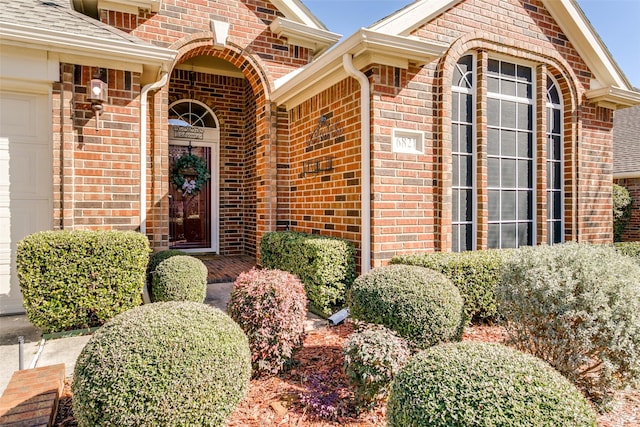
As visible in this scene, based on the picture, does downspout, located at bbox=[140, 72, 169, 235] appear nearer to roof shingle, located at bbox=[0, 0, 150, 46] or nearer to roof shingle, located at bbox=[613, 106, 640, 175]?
roof shingle, located at bbox=[0, 0, 150, 46]

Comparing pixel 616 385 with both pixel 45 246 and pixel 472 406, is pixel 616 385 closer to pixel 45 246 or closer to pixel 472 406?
pixel 472 406

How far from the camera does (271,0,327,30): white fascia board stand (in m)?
7.21

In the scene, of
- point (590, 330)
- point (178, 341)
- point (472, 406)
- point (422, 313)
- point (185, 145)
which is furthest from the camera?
point (185, 145)

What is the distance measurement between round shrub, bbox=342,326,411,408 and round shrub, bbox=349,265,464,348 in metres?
0.46

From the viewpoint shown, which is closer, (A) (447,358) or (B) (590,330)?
(A) (447,358)

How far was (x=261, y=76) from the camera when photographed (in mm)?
7066

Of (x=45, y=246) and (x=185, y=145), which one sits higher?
(x=185, y=145)

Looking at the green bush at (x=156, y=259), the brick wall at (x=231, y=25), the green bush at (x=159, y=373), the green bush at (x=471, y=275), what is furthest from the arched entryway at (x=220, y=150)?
the green bush at (x=159, y=373)

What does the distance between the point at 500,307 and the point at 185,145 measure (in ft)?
24.8

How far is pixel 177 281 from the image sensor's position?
4844mm

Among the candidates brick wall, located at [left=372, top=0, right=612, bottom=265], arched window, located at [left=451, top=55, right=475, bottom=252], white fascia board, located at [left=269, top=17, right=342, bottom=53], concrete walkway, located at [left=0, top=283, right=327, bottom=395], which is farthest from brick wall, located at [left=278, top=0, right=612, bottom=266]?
concrete walkway, located at [left=0, top=283, right=327, bottom=395]

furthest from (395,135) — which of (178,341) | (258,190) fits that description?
(178,341)

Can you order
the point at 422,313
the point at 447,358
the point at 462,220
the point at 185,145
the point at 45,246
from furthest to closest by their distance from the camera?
the point at 185,145
the point at 462,220
the point at 45,246
the point at 422,313
the point at 447,358

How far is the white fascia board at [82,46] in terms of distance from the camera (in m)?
4.32
